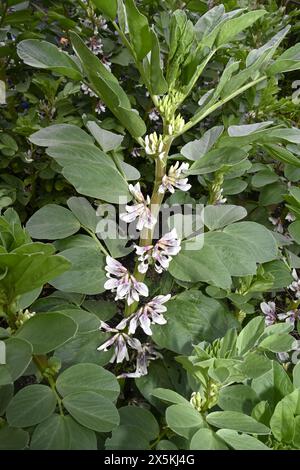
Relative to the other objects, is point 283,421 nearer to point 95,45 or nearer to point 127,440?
point 127,440

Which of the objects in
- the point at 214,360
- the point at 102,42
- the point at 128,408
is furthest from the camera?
the point at 102,42

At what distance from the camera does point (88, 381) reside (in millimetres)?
584

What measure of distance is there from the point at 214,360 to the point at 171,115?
0.34m

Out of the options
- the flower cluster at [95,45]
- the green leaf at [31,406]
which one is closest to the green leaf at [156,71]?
the green leaf at [31,406]

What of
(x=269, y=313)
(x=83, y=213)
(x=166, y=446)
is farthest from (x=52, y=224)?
(x=269, y=313)

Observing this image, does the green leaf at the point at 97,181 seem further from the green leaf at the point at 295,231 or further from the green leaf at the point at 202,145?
the green leaf at the point at 295,231

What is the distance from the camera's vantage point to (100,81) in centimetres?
54

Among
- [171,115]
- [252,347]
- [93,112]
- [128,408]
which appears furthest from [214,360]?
[93,112]

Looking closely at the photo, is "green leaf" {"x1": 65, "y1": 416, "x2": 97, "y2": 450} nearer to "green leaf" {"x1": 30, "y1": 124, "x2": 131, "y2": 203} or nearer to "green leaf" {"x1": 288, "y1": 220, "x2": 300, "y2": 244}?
"green leaf" {"x1": 30, "y1": 124, "x2": 131, "y2": 203}

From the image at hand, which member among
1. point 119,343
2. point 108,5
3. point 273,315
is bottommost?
point 273,315

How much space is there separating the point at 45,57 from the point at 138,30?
0.15 metres

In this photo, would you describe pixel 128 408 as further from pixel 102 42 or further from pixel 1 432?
pixel 102 42

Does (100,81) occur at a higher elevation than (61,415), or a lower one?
higher

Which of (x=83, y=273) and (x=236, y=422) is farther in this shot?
(x=83, y=273)
